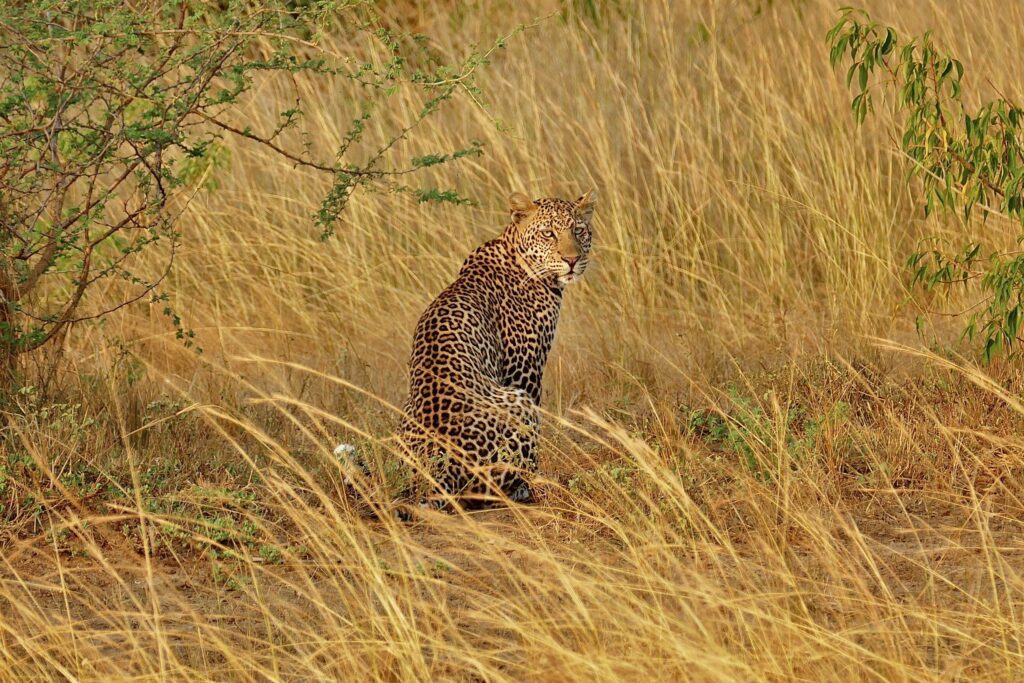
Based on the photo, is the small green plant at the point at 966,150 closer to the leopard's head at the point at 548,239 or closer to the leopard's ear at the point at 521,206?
the leopard's head at the point at 548,239

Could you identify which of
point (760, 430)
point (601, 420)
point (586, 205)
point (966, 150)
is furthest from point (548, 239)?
point (601, 420)

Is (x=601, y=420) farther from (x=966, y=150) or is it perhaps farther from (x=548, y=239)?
(x=548, y=239)

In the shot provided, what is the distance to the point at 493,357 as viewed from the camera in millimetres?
5926

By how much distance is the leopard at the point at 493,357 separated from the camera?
17.4ft

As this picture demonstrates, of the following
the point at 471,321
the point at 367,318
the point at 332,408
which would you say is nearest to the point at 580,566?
the point at 471,321

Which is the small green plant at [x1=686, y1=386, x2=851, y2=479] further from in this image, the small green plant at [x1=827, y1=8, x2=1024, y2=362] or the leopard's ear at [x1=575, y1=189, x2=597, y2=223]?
the leopard's ear at [x1=575, y1=189, x2=597, y2=223]

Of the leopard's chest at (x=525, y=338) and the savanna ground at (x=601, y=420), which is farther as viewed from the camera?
the leopard's chest at (x=525, y=338)

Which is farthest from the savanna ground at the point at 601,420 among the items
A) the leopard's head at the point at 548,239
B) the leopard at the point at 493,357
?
the leopard's head at the point at 548,239

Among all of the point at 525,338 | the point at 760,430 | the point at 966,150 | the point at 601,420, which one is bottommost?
the point at 760,430

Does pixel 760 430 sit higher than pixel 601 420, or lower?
lower

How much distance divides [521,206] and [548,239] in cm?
19

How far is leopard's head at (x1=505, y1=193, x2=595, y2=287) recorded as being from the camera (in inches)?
250

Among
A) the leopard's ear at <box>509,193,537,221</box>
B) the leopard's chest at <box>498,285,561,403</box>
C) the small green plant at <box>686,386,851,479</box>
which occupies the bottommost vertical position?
the small green plant at <box>686,386,851,479</box>

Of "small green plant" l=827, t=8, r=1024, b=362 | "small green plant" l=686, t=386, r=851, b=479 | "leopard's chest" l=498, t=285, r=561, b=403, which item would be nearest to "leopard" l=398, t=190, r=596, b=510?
"leopard's chest" l=498, t=285, r=561, b=403
